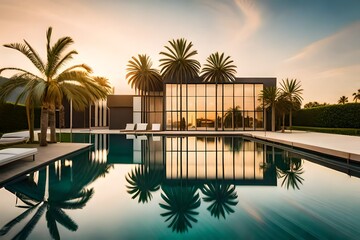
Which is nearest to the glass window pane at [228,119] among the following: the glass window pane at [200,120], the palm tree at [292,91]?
the glass window pane at [200,120]

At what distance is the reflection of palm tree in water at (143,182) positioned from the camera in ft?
20.0

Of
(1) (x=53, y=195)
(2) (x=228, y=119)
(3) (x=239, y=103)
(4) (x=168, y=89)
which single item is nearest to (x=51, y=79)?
(1) (x=53, y=195)

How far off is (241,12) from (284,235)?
22.8 meters

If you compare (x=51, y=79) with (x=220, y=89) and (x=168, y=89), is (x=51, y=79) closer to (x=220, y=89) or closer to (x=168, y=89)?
(x=168, y=89)

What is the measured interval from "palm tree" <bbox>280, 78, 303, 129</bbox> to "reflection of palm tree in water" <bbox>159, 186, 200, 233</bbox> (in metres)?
25.8

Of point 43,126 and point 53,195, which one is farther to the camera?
point 43,126

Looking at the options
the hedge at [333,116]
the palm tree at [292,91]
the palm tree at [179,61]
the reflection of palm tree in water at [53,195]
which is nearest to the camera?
the reflection of palm tree in water at [53,195]

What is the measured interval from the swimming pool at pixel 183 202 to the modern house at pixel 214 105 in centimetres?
2266

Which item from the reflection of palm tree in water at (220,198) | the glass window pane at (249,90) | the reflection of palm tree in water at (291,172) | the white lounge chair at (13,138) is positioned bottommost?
the reflection of palm tree in water at (220,198)

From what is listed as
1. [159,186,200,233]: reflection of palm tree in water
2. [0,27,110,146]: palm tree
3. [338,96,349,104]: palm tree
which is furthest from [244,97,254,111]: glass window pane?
[338,96,349,104]: palm tree

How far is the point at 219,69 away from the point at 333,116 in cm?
1446

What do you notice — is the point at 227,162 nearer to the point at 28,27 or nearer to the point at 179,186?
the point at 179,186

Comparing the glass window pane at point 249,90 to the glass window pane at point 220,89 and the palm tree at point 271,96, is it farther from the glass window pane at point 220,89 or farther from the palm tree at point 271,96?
the glass window pane at point 220,89

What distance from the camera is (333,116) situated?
26375mm
